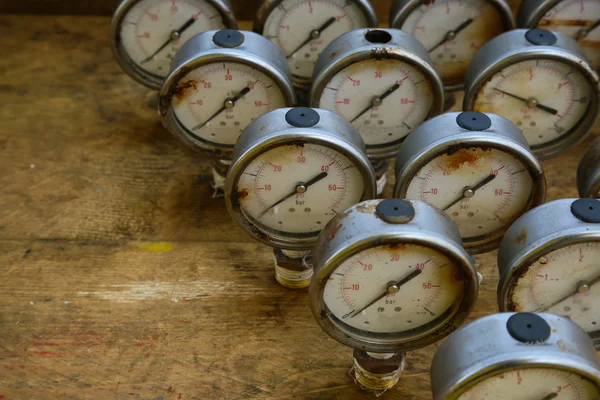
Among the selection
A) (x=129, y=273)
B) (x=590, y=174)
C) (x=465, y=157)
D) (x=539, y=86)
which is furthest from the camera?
(x=539, y=86)

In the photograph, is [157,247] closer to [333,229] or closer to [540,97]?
[333,229]

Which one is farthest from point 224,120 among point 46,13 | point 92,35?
point 46,13

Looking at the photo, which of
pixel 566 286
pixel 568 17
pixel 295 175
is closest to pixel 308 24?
pixel 295 175

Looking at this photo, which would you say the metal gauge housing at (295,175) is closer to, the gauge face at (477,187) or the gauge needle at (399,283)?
the gauge face at (477,187)

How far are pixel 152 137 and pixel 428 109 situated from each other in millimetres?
1075

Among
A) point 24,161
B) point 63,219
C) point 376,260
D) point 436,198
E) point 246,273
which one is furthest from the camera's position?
point 24,161

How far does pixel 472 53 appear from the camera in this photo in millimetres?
2885

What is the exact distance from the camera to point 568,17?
9.28 ft

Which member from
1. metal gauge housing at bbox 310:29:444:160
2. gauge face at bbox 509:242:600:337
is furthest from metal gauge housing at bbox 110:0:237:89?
gauge face at bbox 509:242:600:337

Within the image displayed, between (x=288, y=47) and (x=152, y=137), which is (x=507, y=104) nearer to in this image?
(x=288, y=47)

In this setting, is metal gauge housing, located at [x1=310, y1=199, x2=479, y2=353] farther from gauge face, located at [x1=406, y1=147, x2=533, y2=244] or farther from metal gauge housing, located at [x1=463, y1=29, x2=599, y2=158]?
metal gauge housing, located at [x1=463, y1=29, x2=599, y2=158]

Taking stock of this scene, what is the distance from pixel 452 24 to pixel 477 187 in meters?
0.86

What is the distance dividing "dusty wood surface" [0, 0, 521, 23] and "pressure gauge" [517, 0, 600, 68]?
2.78 ft

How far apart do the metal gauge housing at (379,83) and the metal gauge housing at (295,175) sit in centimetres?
31
